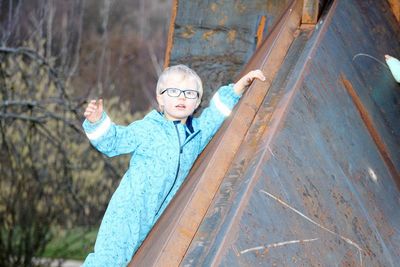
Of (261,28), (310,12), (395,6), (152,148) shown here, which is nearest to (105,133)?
(152,148)

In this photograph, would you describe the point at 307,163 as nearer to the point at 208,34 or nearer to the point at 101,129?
the point at 101,129

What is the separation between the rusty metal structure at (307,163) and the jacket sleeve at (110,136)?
0.93ft

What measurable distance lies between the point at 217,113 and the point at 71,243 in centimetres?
837

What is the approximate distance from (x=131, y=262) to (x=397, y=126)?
993 mm

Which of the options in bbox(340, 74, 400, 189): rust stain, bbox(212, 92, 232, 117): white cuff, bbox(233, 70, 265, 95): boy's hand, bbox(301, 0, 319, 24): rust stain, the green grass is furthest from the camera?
the green grass

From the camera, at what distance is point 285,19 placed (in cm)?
366

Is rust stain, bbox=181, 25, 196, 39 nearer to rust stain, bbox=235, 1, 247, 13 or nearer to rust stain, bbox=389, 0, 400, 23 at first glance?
rust stain, bbox=235, 1, 247, 13

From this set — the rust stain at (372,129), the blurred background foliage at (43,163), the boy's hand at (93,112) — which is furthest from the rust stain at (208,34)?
the blurred background foliage at (43,163)

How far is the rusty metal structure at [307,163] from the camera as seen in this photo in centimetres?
236

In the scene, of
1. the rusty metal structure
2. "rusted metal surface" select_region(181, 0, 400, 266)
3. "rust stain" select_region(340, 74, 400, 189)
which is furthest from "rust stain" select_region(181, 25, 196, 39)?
"rust stain" select_region(340, 74, 400, 189)

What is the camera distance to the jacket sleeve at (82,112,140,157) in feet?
11.2

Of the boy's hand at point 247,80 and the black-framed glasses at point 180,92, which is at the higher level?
the boy's hand at point 247,80

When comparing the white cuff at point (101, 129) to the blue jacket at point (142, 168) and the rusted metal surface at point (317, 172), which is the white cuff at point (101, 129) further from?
the rusted metal surface at point (317, 172)

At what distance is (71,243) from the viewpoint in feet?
38.6
